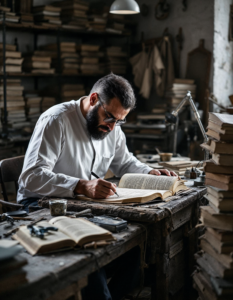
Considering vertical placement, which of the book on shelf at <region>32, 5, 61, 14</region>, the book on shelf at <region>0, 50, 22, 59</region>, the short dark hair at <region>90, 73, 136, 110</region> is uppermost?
the book on shelf at <region>32, 5, 61, 14</region>

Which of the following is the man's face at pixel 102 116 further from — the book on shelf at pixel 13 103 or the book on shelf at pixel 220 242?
the book on shelf at pixel 13 103

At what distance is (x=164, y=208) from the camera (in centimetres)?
202

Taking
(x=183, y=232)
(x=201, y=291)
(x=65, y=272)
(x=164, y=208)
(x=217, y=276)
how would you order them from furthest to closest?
(x=183, y=232) < (x=164, y=208) < (x=201, y=291) < (x=217, y=276) < (x=65, y=272)

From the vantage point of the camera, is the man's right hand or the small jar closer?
the small jar

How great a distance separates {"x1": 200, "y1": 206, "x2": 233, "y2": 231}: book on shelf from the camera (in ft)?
5.67

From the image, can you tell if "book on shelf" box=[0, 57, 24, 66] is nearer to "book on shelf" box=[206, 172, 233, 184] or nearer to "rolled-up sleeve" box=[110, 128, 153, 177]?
"rolled-up sleeve" box=[110, 128, 153, 177]

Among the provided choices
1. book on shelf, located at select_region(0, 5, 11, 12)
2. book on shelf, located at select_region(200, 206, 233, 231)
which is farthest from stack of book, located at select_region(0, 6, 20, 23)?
book on shelf, located at select_region(200, 206, 233, 231)

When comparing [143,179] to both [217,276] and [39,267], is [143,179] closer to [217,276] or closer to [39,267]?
[217,276]

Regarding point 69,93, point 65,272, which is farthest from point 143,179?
point 69,93

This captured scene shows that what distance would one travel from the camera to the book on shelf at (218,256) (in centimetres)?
162

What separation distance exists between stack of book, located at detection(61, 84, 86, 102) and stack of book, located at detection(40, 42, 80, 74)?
0.22 m

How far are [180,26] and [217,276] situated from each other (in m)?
4.92

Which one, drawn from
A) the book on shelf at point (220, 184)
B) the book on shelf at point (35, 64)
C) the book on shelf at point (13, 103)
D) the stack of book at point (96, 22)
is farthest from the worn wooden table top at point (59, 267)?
the stack of book at point (96, 22)

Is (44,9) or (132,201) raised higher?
(44,9)
